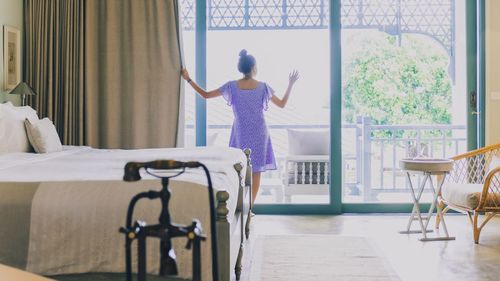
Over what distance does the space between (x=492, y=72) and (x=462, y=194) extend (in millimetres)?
1610

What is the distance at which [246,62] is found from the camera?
4520mm

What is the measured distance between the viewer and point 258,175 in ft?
15.2

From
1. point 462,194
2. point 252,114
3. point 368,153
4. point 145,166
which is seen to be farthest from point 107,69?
point 145,166

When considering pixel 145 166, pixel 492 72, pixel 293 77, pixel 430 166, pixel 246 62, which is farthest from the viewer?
pixel 492 72

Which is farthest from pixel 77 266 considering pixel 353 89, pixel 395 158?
pixel 395 158

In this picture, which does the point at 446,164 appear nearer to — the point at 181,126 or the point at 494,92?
the point at 494,92

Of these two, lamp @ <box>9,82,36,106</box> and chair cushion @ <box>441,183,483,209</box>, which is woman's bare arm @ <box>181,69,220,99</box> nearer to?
lamp @ <box>9,82,36,106</box>

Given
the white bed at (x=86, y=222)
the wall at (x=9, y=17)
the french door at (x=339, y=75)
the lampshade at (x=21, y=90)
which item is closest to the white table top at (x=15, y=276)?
the white bed at (x=86, y=222)

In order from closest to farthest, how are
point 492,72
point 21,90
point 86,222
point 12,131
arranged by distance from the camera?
point 86,222 → point 12,131 → point 21,90 → point 492,72

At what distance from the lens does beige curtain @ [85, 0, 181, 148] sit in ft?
16.0

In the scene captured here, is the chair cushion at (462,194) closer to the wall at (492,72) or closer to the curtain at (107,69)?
the wall at (492,72)

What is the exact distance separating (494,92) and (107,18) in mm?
3663

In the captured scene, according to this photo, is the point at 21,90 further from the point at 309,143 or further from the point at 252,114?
the point at 309,143

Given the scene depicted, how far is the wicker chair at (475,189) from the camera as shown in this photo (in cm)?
385
